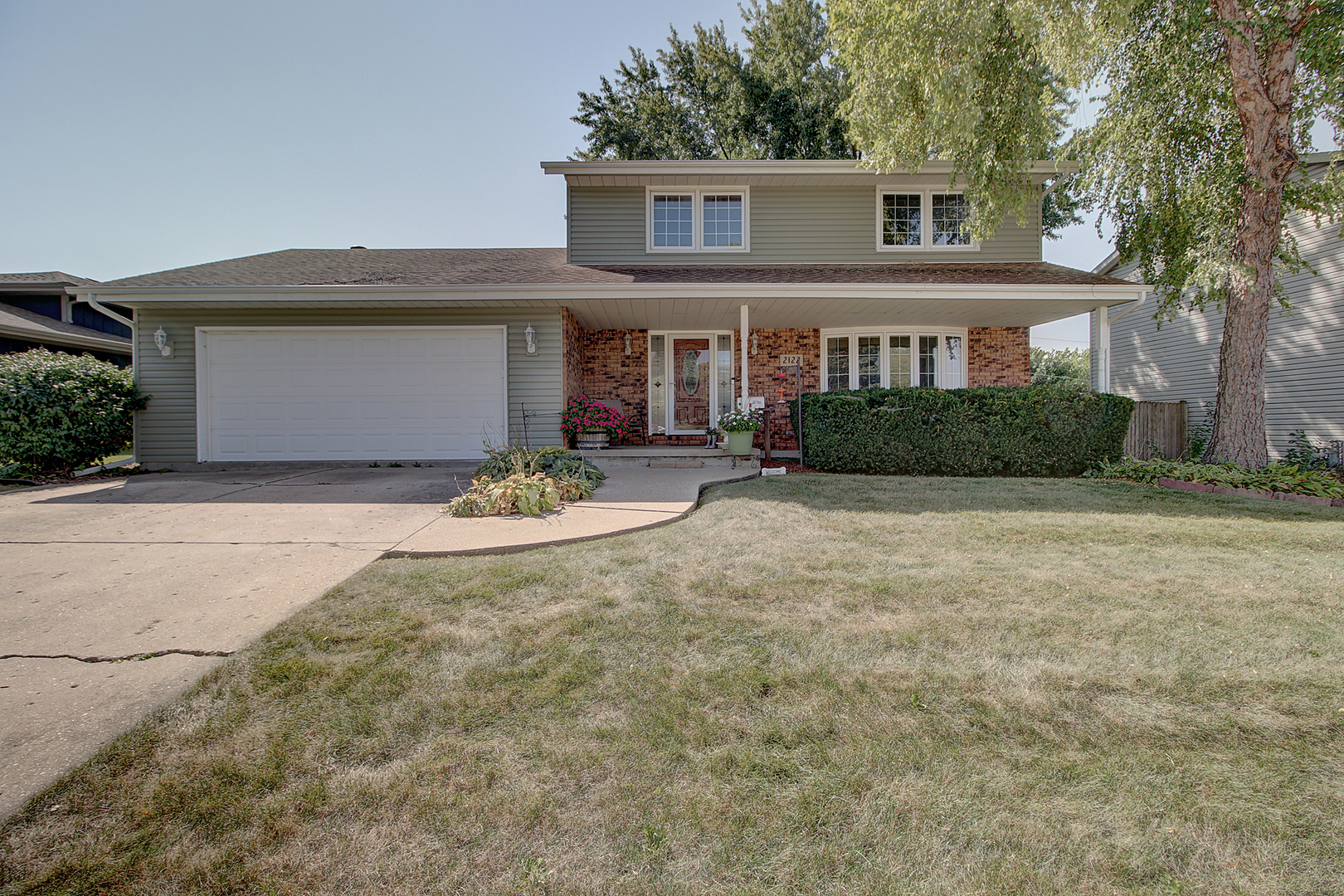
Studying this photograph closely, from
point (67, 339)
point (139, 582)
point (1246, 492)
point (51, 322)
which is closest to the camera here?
point (139, 582)

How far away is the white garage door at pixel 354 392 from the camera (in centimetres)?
912

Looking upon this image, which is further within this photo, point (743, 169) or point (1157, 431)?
point (743, 169)

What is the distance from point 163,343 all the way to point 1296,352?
18.9 metres

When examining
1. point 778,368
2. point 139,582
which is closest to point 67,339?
point 139,582

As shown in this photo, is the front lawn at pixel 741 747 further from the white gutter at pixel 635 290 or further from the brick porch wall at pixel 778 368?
the brick porch wall at pixel 778 368

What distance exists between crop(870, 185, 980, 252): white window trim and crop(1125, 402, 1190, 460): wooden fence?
392 cm

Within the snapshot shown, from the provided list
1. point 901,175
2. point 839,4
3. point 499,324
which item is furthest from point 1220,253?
point 499,324

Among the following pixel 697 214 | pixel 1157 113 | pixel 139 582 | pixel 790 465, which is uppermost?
pixel 1157 113

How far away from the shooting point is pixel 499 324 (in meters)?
9.18

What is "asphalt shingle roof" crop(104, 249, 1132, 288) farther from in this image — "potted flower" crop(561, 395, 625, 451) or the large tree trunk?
"potted flower" crop(561, 395, 625, 451)

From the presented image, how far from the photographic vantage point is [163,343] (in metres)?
8.94

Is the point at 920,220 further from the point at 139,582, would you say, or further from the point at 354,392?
the point at 139,582

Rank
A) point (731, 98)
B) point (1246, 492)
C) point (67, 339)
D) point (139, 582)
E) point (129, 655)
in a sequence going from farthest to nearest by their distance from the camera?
1. point (731, 98)
2. point (67, 339)
3. point (1246, 492)
4. point (139, 582)
5. point (129, 655)

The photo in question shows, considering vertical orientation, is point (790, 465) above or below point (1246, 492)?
above
